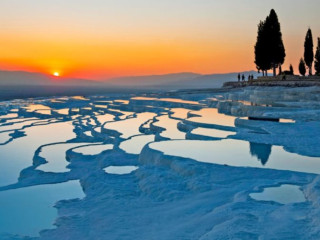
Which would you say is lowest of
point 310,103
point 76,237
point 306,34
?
point 76,237

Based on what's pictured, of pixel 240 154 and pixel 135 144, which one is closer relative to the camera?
pixel 240 154

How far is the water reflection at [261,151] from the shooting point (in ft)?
32.7

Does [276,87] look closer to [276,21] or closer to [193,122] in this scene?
[276,21]

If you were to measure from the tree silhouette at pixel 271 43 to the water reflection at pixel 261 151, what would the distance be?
110ft

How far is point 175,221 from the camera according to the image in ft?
21.0

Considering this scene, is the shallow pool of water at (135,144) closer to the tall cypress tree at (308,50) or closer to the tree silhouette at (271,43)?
the tree silhouette at (271,43)

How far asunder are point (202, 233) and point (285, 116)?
41.8ft

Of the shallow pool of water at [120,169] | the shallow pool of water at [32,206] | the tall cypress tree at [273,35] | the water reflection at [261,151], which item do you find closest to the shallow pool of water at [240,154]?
the water reflection at [261,151]

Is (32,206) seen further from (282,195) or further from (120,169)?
(282,195)

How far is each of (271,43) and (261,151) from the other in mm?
34483

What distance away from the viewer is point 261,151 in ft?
35.7

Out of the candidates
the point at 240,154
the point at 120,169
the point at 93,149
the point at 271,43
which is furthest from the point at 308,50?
the point at 120,169

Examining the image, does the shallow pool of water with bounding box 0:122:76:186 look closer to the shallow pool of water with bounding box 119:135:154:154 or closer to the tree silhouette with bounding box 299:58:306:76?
the shallow pool of water with bounding box 119:135:154:154

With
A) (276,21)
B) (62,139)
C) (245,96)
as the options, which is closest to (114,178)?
(62,139)
